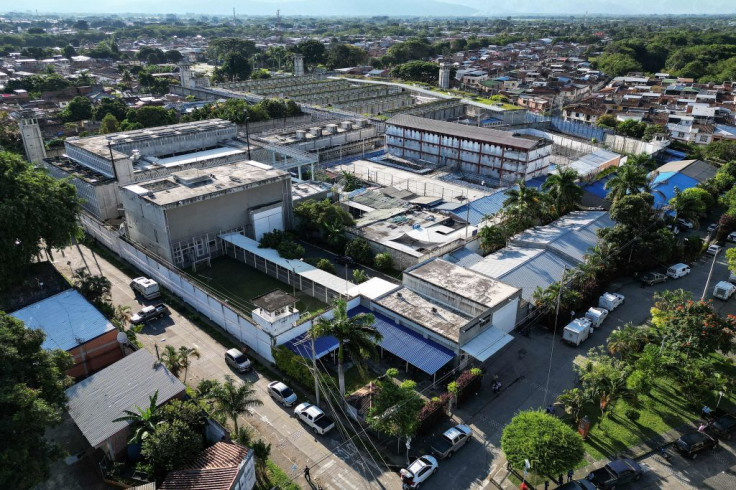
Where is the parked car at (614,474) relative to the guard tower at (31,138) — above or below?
below

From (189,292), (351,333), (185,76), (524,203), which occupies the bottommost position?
(189,292)

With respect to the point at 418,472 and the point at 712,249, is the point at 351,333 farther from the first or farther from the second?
the point at 712,249

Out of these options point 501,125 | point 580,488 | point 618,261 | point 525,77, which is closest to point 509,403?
point 580,488

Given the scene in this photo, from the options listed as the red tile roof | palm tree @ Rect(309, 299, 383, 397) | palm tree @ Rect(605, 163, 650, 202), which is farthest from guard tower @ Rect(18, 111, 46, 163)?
palm tree @ Rect(605, 163, 650, 202)

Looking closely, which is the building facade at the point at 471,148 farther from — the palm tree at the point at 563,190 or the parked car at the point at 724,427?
the parked car at the point at 724,427

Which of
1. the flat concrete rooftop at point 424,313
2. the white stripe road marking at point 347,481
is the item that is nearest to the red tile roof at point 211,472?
the white stripe road marking at point 347,481

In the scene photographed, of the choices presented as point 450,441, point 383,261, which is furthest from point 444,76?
point 450,441

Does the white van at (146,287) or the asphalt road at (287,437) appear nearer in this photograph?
the asphalt road at (287,437)
